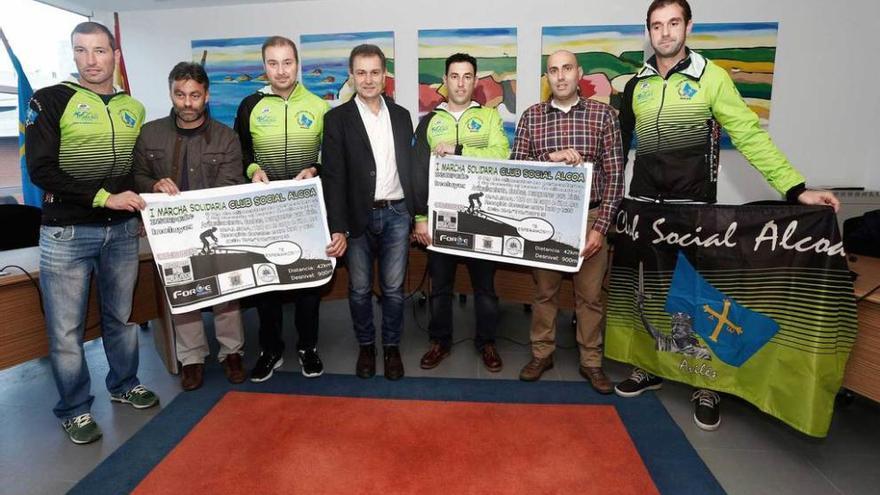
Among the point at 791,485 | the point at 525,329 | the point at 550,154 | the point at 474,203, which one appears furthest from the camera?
the point at 525,329

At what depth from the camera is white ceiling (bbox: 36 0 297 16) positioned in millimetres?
4582

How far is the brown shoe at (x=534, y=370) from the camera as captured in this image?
108 inches

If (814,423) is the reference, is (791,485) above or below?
below

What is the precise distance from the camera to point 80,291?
2186mm

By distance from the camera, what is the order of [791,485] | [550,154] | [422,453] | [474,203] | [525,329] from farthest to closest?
[525,329] → [474,203] → [550,154] → [422,453] → [791,485]

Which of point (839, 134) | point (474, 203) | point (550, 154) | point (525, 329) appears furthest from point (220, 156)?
point (839, 134)

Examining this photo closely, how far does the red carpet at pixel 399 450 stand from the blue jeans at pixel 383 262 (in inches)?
18.7

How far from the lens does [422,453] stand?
2.07m

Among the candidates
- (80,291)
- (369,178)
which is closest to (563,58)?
(369,178)

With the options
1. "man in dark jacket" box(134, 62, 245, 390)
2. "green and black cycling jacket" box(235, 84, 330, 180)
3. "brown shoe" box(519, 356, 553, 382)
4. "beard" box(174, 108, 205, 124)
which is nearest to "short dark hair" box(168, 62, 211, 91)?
"man in dark jacket" box(134, 62, 245, 390)

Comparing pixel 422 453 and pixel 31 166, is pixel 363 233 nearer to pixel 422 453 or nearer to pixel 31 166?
pixel 422 453

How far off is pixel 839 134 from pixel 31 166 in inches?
226

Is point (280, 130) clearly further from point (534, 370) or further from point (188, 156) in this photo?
point (534, 370)

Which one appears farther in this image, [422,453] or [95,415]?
[95,415]
